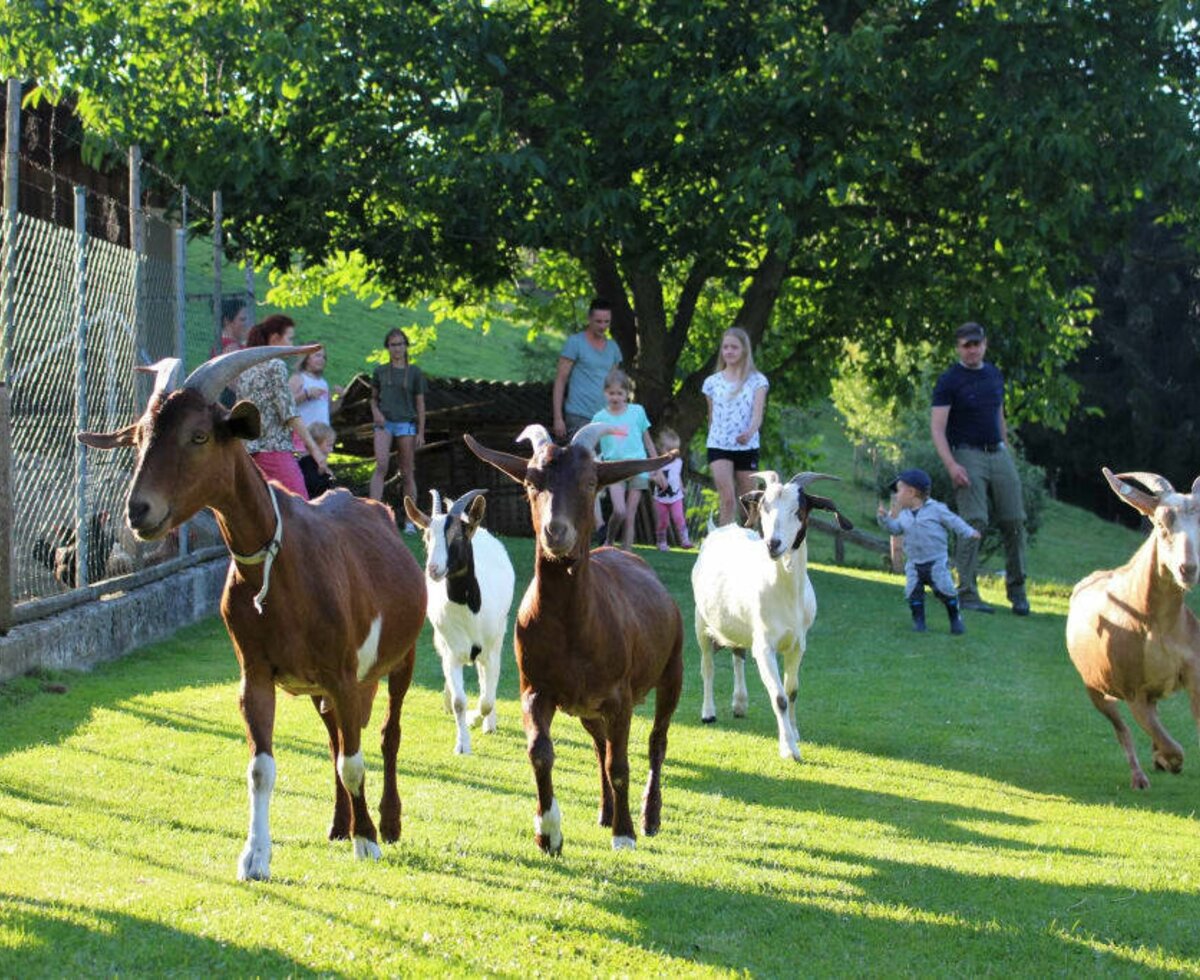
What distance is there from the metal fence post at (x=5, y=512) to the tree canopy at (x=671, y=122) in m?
7.13

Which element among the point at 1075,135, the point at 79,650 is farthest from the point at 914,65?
the point at 79,650

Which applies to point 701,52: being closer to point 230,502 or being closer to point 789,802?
point 789,802

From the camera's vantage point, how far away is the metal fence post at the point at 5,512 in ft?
32.5

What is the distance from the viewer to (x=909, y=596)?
1491cm

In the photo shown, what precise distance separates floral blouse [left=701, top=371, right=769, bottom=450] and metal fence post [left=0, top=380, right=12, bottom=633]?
16.8 ft

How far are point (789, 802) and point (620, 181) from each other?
35.4 ft

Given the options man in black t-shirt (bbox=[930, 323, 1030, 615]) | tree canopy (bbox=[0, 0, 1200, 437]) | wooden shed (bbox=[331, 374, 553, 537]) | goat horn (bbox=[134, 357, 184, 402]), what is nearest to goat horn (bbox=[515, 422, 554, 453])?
goat horn (bbox=[134, 357, 184, 402])

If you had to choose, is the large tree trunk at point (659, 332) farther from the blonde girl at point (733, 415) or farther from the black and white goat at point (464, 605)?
the black and white goat at point (464, 605)

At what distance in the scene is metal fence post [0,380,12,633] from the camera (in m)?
9.91

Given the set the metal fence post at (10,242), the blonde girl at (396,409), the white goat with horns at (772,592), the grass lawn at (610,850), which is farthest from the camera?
the blonde girl at (396,409)

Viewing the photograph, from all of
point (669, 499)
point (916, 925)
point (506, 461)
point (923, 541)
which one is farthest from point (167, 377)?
point (669, 499)

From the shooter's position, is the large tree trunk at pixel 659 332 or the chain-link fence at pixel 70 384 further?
the large tree trunk at pixel 659 332

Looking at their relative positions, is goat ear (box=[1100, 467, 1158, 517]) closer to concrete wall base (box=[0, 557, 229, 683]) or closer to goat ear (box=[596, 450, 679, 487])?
goat ear (box=[596, 450, 679, 487])

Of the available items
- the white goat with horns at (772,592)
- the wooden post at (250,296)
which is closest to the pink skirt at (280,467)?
the white goat with horns at (772,592)
